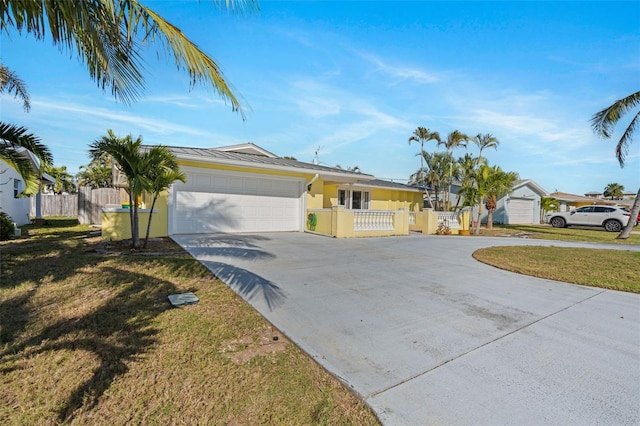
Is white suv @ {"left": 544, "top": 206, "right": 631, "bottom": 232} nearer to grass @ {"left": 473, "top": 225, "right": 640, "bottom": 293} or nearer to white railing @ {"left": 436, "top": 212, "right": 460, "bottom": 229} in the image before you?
white railing @ {"left": 436, "top": 212, "right": 460, "bottom": 229}

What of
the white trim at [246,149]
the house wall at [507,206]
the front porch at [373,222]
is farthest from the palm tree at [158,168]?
the house wall at [507,206]

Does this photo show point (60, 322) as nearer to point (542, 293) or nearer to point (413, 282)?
point (413, 282)

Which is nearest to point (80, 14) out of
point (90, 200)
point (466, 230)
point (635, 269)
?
point (635, 269)

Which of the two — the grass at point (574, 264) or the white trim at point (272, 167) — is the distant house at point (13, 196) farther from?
the grass at point (574, 264)

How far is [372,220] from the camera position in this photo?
12.1 m

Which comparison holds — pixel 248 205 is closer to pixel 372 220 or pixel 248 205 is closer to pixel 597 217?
pixel 372 220

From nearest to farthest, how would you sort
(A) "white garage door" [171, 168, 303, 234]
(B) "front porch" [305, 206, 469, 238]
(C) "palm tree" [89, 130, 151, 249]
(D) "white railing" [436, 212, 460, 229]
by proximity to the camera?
(C) "palm tree" [89, 130, 151, 249]
(A) "white garage door" [171, 168, 303, 234]
(B) "front porch" [305, 206, 469, 238]
(D) "white railing" [436, 212, 460, 229]

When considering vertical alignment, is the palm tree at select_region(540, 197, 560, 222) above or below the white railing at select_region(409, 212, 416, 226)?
above

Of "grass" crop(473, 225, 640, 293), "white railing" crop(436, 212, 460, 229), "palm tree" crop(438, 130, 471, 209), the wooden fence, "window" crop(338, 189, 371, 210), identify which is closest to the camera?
"grass" crop(473, 225, 640, 293)

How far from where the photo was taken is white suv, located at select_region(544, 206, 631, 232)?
715 inches

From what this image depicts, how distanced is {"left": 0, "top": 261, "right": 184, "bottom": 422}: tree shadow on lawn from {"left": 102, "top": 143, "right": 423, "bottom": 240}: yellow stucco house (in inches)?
252

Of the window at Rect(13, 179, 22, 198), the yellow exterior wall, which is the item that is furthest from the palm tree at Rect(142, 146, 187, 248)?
the window at Rect(13, 179, 22, 198)

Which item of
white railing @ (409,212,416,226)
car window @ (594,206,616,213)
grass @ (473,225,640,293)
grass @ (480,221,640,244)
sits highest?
car window @ (594,206,616,213)

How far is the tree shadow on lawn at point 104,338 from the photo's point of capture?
2207 millimetres
